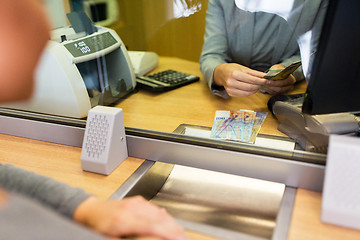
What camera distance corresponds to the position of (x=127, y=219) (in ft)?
1.80

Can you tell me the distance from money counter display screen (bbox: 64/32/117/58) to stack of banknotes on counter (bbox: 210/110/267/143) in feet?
1.49

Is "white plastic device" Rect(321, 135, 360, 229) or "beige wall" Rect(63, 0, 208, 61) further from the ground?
"beige wall" Rect(63, 0, 208, 61)

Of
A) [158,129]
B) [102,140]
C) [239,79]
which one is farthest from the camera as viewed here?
[239,79]

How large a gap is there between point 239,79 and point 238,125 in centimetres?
20

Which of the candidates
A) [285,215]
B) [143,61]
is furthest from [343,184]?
[143,61]

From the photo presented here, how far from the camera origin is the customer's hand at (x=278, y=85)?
92 centimetres

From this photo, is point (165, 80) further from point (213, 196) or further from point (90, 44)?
point (213, 196)

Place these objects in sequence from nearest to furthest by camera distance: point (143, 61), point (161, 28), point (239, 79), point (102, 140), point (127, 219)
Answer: point (127, 219) → point (102, 140) → point (239, 79) → point (161, 28) → point (143, 61)

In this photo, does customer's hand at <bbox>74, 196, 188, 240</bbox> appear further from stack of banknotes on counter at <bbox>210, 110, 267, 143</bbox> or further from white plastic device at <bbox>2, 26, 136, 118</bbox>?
white plastic device at <bbox>2, 26, 136, 118</bbox>

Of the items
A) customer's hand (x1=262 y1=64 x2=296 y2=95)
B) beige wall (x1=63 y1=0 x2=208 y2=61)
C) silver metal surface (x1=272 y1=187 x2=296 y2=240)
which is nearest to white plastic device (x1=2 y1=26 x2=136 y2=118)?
beige wall (x1=63 y1=0 x2=208 y2=61)

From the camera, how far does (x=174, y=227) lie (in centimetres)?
55

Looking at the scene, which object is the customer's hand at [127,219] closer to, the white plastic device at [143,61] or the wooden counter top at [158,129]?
the wooden counter top at [158,129]

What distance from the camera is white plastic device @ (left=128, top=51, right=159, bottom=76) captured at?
1.27 metres

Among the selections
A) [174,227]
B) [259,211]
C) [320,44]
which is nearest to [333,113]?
[320,44]
